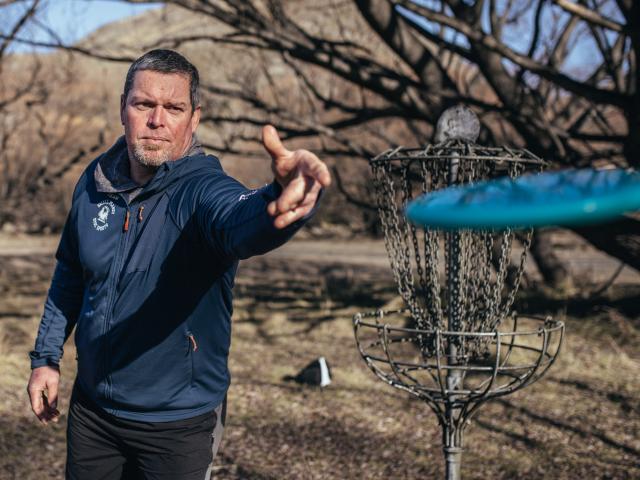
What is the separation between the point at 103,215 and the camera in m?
2.45

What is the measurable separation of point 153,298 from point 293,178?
0.79 metres

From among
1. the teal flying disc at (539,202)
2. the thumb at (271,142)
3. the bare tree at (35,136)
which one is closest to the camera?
the teal flying disc at (539,202)

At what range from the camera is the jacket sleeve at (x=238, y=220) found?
1798 millimetres

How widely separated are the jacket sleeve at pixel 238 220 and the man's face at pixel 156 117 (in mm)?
211

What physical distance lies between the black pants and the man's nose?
88cm

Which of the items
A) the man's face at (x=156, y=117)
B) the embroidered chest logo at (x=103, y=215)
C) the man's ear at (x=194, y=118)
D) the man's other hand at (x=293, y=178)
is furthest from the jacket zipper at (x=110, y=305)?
the man's other hand at (x=293, y=178)

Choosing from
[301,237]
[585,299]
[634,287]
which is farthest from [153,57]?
[301,237]

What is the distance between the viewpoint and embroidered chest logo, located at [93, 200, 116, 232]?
2.43m

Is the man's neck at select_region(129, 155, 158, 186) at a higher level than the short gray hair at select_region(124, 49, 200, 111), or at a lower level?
lower

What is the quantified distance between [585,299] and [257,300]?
13.6 feet

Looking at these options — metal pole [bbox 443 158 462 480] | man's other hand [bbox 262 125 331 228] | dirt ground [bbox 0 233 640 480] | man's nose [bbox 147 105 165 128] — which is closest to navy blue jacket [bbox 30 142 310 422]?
man's nose [bbox 147 105 165 128]

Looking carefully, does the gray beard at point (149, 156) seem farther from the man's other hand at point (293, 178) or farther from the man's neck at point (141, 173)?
the man's other hand at point (293, 178)

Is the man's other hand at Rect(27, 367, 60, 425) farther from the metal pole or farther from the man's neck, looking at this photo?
the metal pole

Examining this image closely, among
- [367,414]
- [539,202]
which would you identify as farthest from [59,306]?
[367,414]
